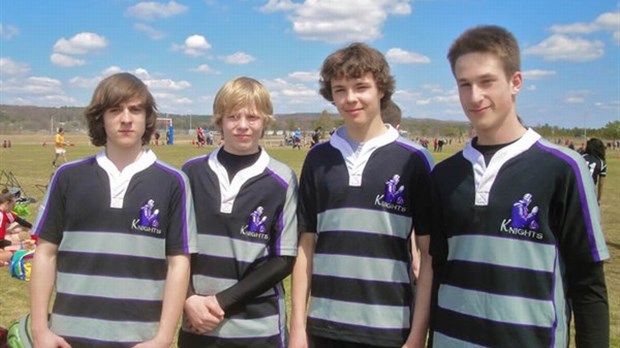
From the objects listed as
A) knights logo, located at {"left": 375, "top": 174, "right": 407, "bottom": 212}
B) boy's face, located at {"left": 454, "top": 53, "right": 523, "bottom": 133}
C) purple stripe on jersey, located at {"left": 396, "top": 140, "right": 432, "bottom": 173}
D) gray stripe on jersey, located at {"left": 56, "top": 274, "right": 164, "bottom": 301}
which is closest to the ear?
boy's face, located at {"left": 454, "top": 53, "right": 523, "bottom": 133}

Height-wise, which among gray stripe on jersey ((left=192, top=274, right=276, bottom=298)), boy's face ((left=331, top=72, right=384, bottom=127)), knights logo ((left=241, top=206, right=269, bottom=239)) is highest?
boy's face ((left=331, top=72, right=384, bottom=127))

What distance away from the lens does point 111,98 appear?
98.1 inches

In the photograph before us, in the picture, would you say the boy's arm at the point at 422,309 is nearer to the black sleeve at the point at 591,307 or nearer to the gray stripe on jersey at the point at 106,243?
the black sleeve at the point at 591,307

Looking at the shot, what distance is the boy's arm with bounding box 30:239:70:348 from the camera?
7.94ft

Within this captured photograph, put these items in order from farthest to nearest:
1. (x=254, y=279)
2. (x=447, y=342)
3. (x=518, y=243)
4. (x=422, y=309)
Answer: (x=254, y=279)
(x=422, y=309)
(x=447, y=342)
(x=518, y=243)

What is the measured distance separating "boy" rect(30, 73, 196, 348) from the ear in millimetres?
1565

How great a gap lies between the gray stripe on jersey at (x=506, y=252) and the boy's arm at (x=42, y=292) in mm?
1838

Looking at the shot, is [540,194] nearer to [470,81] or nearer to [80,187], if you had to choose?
[470,81]

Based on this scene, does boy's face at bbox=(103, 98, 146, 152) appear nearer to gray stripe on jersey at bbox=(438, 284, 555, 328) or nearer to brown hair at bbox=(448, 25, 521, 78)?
brown hair at bbox=(448, 25, 521, 78)

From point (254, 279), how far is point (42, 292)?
3.19 feet

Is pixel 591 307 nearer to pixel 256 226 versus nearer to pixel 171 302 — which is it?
pixel 256 226

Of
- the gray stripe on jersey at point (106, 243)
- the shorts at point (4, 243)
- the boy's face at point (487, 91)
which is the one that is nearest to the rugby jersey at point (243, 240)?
the gray stripe on jersey at point (106, 243)

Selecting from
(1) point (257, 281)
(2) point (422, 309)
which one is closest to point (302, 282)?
(1) point (257, 281)

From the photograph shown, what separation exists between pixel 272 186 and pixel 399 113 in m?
3.08
